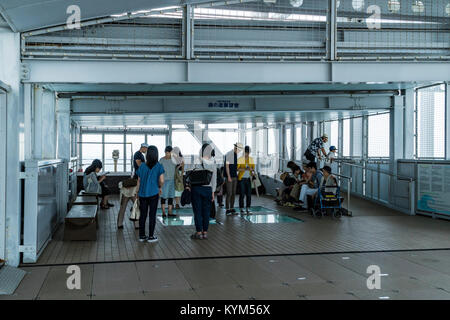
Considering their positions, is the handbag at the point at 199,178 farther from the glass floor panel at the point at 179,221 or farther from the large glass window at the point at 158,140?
the large glass window at the point at 158,140

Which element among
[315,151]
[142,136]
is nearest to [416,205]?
[315,151]

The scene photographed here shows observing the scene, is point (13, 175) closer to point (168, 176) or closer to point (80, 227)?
point (80, 227)

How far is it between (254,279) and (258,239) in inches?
116

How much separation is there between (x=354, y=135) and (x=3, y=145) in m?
14.2

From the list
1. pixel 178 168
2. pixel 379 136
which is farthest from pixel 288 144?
pixel 178 168

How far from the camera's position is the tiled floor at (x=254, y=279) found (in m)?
5.41

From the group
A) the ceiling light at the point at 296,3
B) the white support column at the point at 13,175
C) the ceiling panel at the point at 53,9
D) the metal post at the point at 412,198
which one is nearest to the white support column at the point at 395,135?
the metal post at the point at 412,198

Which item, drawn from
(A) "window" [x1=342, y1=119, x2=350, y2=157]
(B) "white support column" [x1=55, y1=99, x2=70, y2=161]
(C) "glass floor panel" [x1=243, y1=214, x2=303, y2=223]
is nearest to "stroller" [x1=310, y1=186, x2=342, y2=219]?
(C) "glass floor panel" [x1=243, y1=214, x2=303, y2=223]

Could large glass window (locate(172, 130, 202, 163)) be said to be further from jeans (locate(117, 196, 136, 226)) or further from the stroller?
jeans (locate(117, 196, 136, 226))

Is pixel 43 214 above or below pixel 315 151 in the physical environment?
below

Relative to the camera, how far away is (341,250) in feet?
26.2

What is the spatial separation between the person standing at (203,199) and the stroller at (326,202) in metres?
4.06

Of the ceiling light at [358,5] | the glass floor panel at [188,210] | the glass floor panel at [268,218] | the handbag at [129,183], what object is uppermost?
the ceiling light at [358,5]

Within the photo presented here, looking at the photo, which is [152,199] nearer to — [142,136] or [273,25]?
[273,25]
